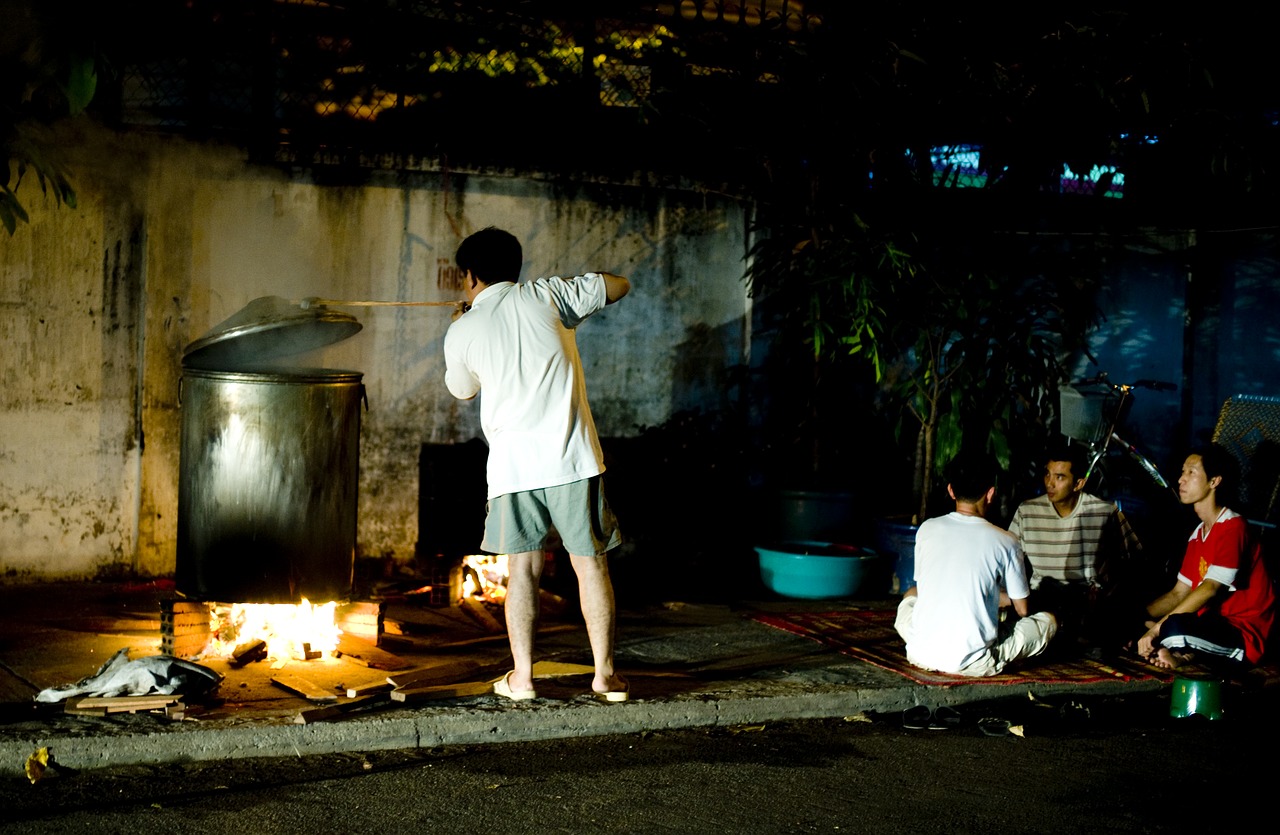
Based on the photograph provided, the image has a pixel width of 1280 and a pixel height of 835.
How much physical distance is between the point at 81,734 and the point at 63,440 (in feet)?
13.3

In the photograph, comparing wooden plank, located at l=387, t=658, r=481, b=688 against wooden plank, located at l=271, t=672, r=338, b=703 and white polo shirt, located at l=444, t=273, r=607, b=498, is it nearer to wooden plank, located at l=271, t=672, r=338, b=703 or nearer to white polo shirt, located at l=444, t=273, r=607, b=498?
wooden plank, located at l=271, t=672, r=338, b=703

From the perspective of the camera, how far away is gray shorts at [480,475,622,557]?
19.0 ft

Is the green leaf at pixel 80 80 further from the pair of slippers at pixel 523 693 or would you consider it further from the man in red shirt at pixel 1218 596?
the man in red shirt at pixel 1218 596

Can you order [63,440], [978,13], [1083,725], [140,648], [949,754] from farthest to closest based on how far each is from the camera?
[978,13]
[63,440]
[140,648]
[1083,725]
[949,754]

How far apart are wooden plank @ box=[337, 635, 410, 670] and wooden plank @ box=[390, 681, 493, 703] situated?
0.63 metres

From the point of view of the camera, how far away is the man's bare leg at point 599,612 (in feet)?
19.2

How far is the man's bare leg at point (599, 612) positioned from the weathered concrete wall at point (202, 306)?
12.4 ft

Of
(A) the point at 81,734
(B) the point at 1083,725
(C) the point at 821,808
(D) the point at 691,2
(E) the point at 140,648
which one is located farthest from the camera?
(D) the point at 691,2

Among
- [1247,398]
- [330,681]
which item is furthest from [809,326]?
[330,681]

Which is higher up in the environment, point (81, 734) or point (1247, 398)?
point (1247, 398)

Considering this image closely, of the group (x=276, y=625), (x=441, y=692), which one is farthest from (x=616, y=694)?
(x=276, y=625)

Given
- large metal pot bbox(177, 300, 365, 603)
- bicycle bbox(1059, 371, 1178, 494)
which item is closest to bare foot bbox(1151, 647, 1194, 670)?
bicycle bbox(1059, 371, 1178, 494)

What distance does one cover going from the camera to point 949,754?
5539 millimetres

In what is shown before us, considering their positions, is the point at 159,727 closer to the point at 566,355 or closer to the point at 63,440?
the point at 566,355
